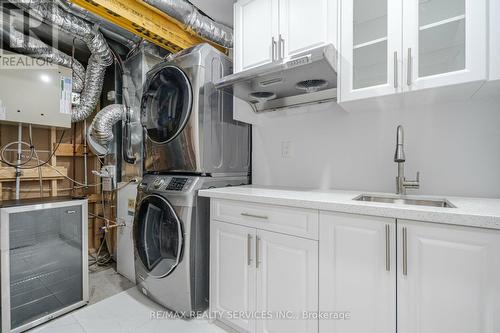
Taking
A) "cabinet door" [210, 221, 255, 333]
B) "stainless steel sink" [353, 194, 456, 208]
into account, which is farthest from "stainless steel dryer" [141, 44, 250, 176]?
"stainless steel sink" [353, 194, 456, 208]

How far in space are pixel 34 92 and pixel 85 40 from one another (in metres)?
0.69

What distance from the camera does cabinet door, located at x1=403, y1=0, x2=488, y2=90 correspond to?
40.2 inches

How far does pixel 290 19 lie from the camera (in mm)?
1507

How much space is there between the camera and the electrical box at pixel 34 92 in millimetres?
2004

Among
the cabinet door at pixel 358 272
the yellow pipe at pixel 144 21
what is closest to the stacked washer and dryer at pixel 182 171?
the yellow pipe at pixel 144 21

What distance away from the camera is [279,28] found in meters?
1.55

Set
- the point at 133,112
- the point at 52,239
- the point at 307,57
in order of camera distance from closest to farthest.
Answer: the point at 307,57
the point at 52,239
the point at 133,112

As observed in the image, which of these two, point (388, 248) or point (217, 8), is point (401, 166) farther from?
point (217, 8)

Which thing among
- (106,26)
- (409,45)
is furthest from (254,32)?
(106,26)

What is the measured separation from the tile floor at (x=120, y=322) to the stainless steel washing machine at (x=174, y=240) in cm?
8

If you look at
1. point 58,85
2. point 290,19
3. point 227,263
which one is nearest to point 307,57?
point 290,19

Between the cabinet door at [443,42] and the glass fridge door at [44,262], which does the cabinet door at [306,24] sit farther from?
the glass fridge door at [44,262]

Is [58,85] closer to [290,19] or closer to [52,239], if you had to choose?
[52,239]

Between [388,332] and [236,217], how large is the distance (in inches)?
34.7
